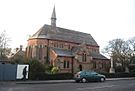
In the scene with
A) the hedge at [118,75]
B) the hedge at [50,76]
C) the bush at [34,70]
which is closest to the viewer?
the bush at [34,70]

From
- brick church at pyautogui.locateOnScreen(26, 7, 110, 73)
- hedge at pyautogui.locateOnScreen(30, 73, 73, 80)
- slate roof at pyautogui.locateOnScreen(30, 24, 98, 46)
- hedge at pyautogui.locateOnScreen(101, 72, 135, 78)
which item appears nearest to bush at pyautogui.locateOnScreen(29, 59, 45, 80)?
hedge at pyautogui.locateOnScreen(30, 73, 73, 80)

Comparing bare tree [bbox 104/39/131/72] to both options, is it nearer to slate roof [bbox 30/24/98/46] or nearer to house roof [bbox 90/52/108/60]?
house roof [bbox 90/52/108/60]

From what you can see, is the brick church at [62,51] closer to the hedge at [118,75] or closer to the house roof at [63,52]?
the house roof at [63,52]

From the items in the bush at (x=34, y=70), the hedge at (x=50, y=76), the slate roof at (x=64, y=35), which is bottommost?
the hedge at (x=50, y=76)

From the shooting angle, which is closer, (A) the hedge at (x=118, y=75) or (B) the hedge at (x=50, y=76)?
(B) the hedge at (x=50, y=76)

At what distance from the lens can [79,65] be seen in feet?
224

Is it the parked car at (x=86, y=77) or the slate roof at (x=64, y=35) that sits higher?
the slate roof at (x=64, y=35)

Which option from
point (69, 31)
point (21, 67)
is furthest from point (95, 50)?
point (21, 67)

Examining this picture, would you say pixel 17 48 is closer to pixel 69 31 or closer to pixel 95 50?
pixel 69 31

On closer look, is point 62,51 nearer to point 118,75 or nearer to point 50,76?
point 118,75

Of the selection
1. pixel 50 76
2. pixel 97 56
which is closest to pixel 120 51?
pixel 97 56

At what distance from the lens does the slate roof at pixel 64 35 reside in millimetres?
69812

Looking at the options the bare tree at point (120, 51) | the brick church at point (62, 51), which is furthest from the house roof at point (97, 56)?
the bare tree at point (120, 51)

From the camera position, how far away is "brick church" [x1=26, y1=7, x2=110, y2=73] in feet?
214
